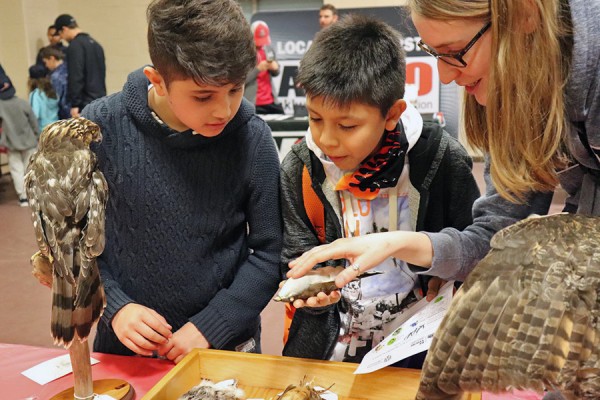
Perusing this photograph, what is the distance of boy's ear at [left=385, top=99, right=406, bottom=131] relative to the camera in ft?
4.66

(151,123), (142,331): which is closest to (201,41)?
(151,123)

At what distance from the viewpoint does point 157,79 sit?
56.4 inches

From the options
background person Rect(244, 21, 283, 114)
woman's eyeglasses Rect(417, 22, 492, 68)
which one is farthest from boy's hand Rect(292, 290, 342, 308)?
background person Rect(244, 21, 283, 114)

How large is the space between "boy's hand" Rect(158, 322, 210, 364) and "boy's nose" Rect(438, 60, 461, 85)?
0.81 m

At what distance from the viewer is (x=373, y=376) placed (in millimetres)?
1272

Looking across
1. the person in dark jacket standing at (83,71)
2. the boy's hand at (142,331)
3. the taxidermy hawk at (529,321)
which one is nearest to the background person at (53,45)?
the person in dark jacket standing at (83,71)

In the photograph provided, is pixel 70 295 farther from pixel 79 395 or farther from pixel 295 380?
pixel 295 380

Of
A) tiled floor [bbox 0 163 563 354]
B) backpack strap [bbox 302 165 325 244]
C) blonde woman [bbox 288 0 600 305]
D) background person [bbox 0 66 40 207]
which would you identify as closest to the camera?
A: blonde woman [bbox 288 0 600 305]

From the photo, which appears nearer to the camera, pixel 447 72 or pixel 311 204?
pixel 447 72

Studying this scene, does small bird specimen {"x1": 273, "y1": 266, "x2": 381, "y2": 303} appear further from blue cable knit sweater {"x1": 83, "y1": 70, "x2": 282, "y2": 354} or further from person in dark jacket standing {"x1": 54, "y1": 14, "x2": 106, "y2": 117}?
person in dark jacket standing {"x1": 54, "y1": 14, "x2": 106, "y2": 117}

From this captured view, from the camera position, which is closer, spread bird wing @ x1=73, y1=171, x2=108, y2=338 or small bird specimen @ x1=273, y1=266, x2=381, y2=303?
spread bird wing @ x1=73, y1=171, x2=108, y2=338

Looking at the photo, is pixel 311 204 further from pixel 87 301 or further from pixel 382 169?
pixel 87 301

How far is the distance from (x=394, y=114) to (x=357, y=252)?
0.39m

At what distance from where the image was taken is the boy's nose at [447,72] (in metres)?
1.13
